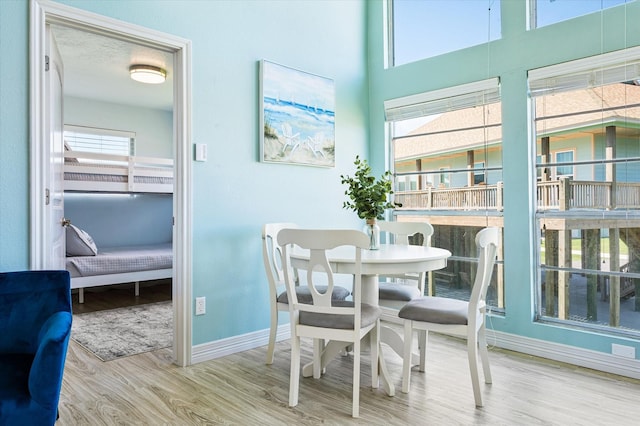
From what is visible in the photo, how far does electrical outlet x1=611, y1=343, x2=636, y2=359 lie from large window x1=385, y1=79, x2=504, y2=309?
2.48 feet

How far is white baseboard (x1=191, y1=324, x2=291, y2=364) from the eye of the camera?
2.87m

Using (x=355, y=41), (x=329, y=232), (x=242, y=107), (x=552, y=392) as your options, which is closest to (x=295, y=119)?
(x=242, y=107)

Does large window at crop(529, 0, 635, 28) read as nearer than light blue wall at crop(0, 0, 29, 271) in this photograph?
No

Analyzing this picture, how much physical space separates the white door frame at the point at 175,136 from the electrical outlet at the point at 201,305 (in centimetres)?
7

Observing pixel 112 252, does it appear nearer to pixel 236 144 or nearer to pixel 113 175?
pixel 113 175

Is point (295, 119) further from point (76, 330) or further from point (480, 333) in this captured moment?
point (76, 330)

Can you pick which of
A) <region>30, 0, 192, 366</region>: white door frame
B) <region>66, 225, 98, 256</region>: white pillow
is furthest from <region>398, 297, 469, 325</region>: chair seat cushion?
<region>66, 225, 98, 256</region>: white pillow

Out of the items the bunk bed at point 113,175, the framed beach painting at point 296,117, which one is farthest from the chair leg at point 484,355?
the bunk bed at point 113,175

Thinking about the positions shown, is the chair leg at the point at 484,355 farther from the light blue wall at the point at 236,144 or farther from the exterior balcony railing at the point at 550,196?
the light blue wall at the point at 236,144

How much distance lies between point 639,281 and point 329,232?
6.63 ft

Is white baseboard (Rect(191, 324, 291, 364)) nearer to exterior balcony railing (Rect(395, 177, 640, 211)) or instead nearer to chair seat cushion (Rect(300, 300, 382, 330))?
chair seat cushion (Rect(300, 300, 382, 330))

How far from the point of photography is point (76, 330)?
12.1 feet

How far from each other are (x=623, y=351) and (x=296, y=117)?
2.71m

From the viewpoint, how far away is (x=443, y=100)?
11.8ft
